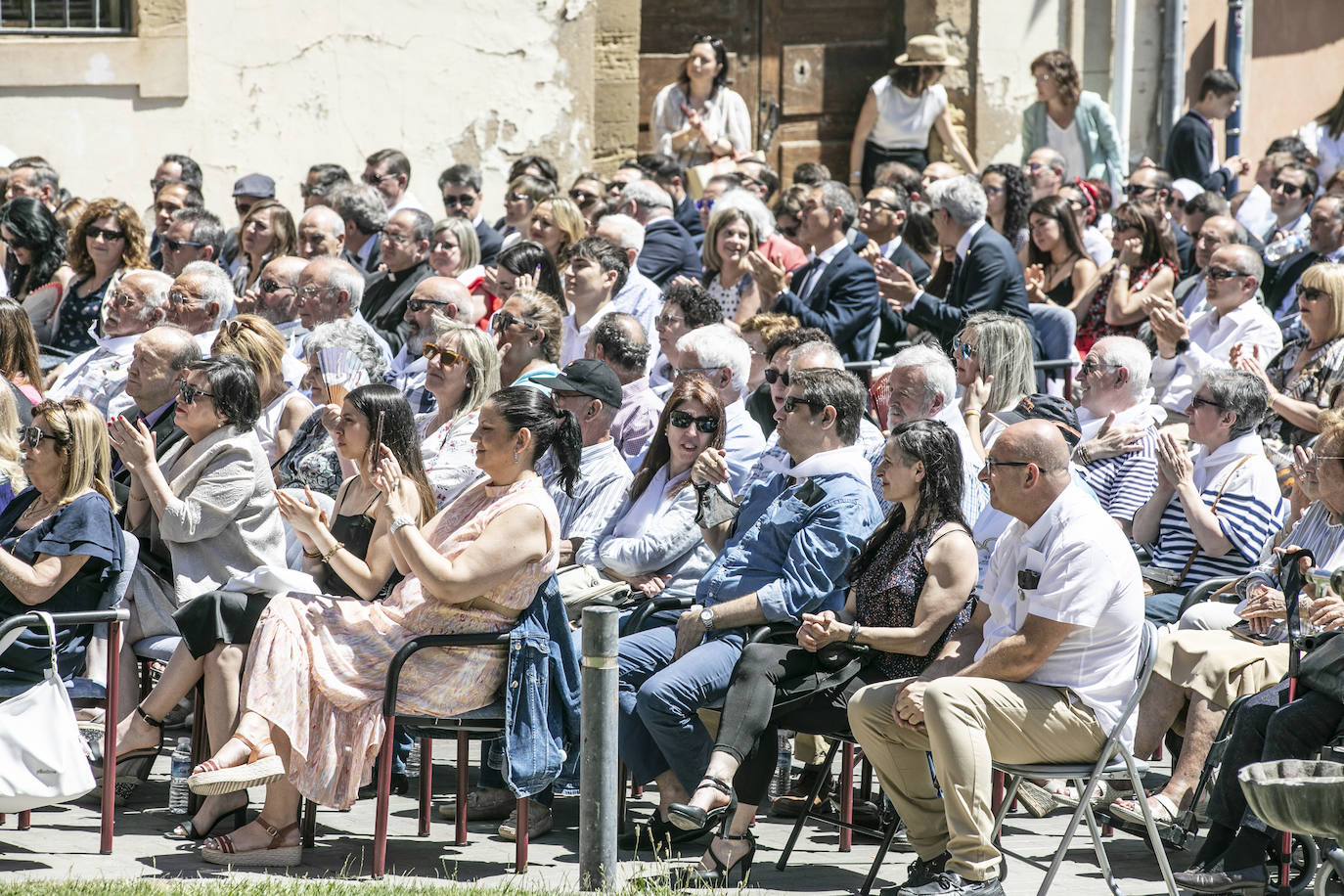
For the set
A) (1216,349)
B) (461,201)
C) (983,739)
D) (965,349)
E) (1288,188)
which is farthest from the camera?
(461,201)

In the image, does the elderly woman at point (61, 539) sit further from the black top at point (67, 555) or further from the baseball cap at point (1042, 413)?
the baseball cap at point (1042, 413)

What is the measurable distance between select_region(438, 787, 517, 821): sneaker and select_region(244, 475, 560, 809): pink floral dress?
0.68 metres

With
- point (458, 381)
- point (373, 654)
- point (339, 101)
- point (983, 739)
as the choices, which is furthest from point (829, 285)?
point (339, 101)

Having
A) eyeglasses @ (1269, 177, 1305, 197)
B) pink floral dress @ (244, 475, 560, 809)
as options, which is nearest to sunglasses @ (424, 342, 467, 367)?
pink floral dress @ (244, 475, 560, 809)

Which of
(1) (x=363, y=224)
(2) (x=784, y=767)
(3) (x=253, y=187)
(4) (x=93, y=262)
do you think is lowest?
(2) (x=784, y=767)

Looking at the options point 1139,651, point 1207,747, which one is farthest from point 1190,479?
point 1139,651

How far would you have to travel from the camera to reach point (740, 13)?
1499 cm

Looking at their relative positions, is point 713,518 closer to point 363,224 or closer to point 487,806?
point 487,806

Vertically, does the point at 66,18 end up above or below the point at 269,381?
above

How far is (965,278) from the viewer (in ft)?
28.6

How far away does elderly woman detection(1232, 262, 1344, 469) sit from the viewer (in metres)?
7.48

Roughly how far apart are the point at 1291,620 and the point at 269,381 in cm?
421

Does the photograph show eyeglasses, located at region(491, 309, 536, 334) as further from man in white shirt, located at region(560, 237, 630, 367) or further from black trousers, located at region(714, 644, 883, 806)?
black trousers, located at region(714, 644, 883, 806)

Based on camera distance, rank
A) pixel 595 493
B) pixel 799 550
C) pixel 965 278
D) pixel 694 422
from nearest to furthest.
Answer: pixel 799 550, pixel 694 422, pixel 595 493, pixel 965 278
